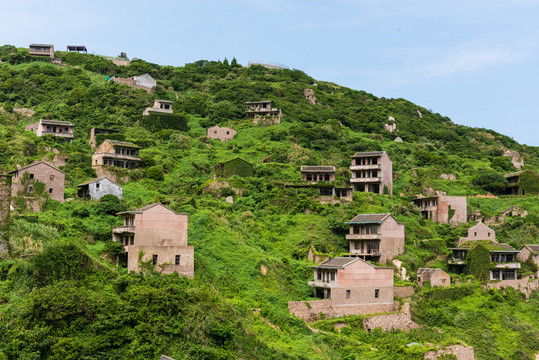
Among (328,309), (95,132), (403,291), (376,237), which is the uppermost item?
(95,132)

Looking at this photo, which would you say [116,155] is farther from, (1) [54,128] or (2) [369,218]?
(2) [369,218]

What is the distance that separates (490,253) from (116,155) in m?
41.4

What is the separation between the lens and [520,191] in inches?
3110

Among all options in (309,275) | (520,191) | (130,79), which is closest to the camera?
(309,275)

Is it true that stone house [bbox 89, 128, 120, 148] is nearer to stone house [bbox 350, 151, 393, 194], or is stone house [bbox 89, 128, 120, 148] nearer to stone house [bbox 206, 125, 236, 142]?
stone house [bbox 206, 125, 236, 142]

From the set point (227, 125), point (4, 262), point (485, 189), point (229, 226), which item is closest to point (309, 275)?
point (229, 226)

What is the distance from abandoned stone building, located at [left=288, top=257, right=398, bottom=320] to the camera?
48469mm

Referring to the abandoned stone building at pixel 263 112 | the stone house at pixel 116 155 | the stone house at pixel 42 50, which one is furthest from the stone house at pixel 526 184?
the stone house at pixel 42 50

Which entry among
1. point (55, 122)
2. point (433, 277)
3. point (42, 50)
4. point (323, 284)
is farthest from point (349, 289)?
point (42, 50)

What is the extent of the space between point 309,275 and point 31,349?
25517 mm

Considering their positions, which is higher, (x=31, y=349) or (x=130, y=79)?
(x=130, y=79)

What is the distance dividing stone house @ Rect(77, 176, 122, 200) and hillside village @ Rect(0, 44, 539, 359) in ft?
0.87

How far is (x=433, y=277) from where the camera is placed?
181 ft

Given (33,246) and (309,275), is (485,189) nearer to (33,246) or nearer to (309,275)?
(309,275)
